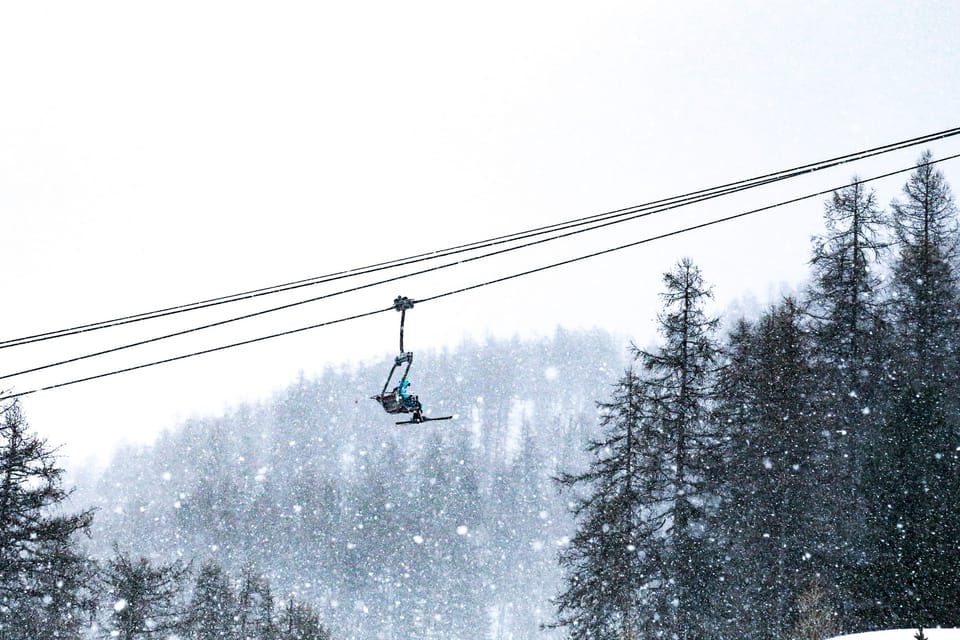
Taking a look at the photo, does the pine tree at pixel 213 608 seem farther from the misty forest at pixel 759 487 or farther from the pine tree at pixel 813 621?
the pine tree at pixel 813 621

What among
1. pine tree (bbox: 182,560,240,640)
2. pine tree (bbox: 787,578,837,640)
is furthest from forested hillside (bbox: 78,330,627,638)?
pine tree (bbox: 787,578,837,640)

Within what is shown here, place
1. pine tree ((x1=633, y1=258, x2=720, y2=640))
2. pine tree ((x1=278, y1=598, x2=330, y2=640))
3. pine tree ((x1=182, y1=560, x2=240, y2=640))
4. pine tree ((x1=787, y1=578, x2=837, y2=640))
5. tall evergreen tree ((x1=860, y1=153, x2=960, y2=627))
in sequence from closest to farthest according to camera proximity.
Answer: pine tree ((x1=787, y1=578, x2=837, y2=640)) < tall evergreen tree ((x1=860, y1=153, x2=960, y2=627)) < pine tree ((x1=633, y1=258, x2=720, y2=640)) < pine tree ((x1=278, y1=598, x2=330, y2=640)) < pine tree ((x1=182, y1=560, x2=240, y2=640))

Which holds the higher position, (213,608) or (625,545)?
(625,545)

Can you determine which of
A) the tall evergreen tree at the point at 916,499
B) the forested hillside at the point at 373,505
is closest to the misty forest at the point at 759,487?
the tall evergreen tree at the point at 916,499

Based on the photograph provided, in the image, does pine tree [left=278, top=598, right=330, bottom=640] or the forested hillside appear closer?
pine tree [left=278, top=598, right=330, bottom=640]

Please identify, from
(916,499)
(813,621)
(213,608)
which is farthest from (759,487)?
(213,608)

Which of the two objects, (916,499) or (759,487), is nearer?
(916,499)

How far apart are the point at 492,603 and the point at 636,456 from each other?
194ft

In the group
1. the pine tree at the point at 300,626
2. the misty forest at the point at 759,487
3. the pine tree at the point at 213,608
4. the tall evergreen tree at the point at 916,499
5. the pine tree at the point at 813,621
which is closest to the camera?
the pine tree at the point at 813,621

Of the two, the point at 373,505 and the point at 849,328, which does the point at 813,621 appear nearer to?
the point at 849,328

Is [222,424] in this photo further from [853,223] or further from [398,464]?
[853,223]

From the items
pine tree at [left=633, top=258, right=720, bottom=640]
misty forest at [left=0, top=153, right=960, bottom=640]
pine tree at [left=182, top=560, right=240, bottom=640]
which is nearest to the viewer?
misty forest at [left=0, top=153, right=960, bottom=640]

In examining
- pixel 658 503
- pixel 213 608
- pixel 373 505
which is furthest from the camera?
pixel 373 505

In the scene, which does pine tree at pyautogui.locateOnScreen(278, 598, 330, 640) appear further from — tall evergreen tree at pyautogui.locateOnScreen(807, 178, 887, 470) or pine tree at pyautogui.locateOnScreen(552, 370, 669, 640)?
tall evergreen tree at pyautogui.locateOnScreen(807, 178, 887, 470)
